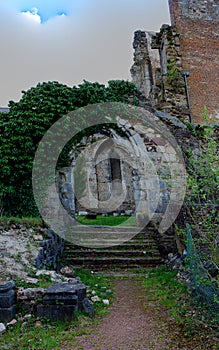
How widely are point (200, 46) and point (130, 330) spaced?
13.3m

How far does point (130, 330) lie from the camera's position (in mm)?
3859

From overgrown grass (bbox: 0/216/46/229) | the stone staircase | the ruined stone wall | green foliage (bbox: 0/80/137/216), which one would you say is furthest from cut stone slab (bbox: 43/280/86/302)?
the ruined stone wall

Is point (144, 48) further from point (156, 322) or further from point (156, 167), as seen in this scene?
point (156, 322)

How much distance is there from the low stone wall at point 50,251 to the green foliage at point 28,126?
1.35 metres

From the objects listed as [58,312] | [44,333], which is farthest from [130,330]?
[44,333]

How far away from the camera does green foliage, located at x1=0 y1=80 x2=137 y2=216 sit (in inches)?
326

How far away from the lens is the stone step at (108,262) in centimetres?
729

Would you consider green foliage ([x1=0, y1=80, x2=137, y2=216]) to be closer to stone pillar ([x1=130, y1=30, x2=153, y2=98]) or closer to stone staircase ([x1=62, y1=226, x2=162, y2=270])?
stone staircase ([x1=62, y1=226, x2=162, y2=270])

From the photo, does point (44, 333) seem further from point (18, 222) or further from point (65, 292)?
point (18, 222)

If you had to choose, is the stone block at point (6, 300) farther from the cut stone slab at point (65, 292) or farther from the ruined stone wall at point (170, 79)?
the ruined stone wall at point (170, 79)

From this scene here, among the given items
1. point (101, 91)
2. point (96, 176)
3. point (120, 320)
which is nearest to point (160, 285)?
point (120, 320)

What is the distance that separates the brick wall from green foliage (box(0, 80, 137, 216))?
16.9ft

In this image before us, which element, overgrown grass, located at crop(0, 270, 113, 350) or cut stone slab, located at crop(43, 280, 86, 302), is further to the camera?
cut stone slab, located at crop(43, 280, 86, 302)

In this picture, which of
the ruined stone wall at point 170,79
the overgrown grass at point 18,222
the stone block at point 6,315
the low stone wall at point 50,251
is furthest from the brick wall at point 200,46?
the stone block at point 6,315
